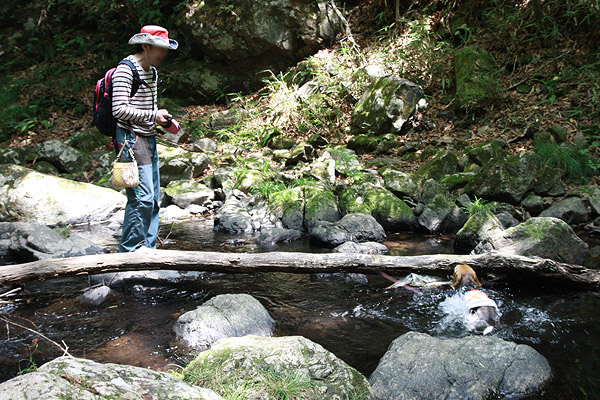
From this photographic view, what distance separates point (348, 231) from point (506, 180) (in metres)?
2.53

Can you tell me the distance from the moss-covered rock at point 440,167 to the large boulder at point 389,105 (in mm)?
1772

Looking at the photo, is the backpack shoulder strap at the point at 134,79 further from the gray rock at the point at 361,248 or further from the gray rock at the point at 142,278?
the gray rock at the point at 361,248

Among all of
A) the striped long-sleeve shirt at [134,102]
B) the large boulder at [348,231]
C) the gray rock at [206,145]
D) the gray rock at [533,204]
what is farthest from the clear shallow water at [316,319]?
the gray rock at [206,145]

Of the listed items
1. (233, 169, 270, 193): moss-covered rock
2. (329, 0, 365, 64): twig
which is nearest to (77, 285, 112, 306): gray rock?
(233, 169, 270, 193): moss-covered rock

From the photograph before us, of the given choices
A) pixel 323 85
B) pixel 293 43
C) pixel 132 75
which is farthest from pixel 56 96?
pixel 132 75

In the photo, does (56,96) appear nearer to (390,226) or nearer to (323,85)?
(323,85)

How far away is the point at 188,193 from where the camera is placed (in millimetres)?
7496

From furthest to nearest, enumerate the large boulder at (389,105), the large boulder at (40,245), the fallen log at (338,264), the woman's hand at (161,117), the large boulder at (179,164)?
the large boulder at (389,105) → the large boulder at (179,164) → the large boulder at (40,245) → the woman's hand at (161,117) → the fallen log at (338,264)

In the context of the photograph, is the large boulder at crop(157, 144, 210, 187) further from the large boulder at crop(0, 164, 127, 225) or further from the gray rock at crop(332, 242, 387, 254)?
the gray rock at crop(332, 242, 387, 254)

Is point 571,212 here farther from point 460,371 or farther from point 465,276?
point 460,371

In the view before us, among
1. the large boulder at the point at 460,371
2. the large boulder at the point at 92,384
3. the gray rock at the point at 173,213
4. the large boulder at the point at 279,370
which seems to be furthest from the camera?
the gray rock at the point at 173,213

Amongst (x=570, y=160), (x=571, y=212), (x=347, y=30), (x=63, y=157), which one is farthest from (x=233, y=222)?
(x=347, y=30)

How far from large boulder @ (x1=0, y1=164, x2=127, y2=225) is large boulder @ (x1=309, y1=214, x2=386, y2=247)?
345 cm

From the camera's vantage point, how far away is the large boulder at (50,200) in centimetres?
634
